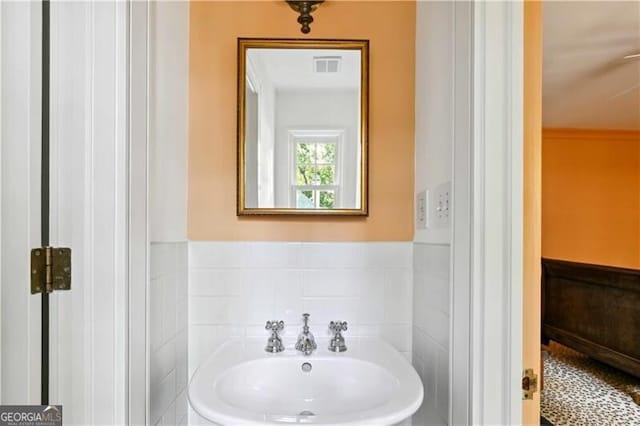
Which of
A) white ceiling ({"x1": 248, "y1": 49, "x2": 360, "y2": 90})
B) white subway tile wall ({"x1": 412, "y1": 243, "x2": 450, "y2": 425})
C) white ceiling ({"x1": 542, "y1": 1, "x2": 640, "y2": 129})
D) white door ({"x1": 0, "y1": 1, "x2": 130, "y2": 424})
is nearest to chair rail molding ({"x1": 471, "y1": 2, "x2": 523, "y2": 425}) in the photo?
white subway tile wall ({"x1": 412, "y1": 243, "x2": 450, "y2": 425})

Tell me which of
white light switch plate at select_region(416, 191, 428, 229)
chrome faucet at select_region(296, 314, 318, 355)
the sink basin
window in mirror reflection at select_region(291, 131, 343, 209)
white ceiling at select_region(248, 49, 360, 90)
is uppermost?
white ceiling at select_region(248, 49, 360, 90)

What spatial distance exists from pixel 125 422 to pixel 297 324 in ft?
2.08

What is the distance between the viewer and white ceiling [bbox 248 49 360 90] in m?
1.47

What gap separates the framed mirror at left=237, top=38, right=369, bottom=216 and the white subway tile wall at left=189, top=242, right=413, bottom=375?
16 centimetres

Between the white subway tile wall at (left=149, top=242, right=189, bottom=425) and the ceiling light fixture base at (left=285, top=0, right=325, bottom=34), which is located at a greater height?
the ceiling light fixture base at (left=285, top=0, right=325, bottom=34)

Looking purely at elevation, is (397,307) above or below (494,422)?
above

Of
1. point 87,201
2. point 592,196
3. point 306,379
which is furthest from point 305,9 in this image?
point 592,196

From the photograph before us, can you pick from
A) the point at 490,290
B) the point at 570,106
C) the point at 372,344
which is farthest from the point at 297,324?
the point at 570,106

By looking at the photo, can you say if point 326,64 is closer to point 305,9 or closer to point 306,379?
point 305,9

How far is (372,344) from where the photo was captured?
1.41 metres

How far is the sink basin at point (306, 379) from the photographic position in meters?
1.16

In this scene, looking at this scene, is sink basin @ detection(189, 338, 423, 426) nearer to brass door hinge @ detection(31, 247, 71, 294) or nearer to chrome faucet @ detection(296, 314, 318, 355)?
chrome faucet @ detection(296, 314, 318, 355)

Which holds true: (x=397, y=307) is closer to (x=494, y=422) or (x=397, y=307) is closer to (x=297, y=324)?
(x=297, y=324)

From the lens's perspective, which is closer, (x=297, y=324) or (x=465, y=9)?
(x=465, y=9)
